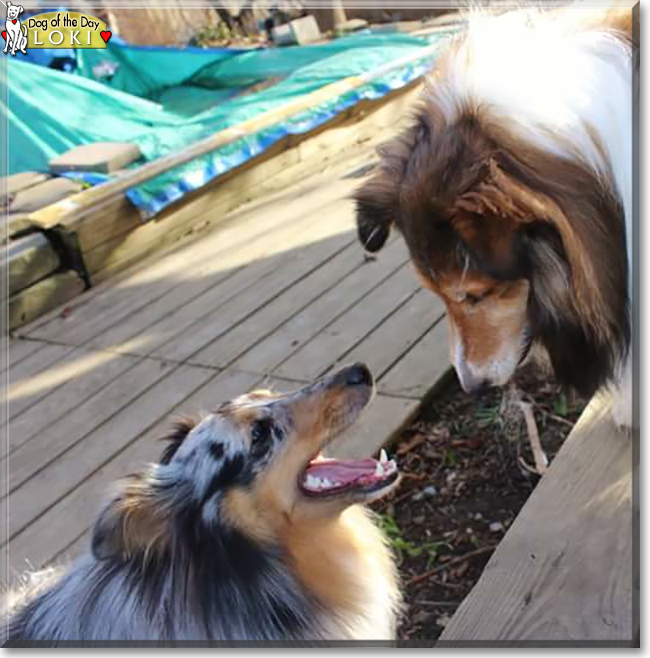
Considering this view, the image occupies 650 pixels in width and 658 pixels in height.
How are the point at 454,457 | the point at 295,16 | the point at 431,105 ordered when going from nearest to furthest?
the point at 431,105 → the point at 454,457 → the point at 295,16

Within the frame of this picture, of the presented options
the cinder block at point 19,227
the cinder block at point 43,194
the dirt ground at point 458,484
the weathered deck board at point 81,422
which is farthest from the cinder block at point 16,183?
the dirt ground at point 458,484

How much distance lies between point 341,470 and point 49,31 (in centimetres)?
287

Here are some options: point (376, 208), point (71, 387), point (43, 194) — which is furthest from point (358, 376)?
point (43, 194)

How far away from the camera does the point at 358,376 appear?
1986mm

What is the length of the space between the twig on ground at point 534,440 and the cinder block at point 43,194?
304 cm

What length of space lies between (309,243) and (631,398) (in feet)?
8.59

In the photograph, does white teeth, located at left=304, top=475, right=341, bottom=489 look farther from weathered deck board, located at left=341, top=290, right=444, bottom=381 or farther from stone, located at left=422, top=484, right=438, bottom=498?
weathered deck board, located at left=341, top=290, right=444, bottom=381

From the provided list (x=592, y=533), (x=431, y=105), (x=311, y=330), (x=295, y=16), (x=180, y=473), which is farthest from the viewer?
(x=295, y=16)

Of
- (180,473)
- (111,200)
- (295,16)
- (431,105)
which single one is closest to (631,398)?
(431,105)

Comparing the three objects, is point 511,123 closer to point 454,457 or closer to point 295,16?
point 454,457

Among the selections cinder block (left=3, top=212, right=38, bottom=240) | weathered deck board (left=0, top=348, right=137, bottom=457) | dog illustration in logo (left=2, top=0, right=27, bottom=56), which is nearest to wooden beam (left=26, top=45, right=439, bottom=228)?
cinder block (left=3, top=212, right=38, bottom=240)

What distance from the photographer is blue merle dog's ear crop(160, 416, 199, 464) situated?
6.07 feet

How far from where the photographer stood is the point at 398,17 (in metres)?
8.58

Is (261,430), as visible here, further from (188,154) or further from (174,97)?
(174,97)
